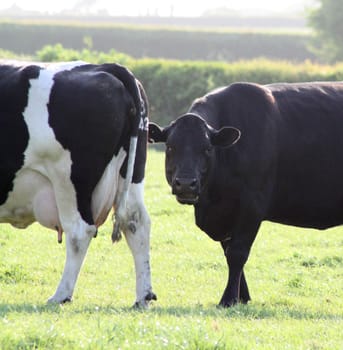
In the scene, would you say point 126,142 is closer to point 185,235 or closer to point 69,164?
point 69,164

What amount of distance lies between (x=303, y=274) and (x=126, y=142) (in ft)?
11.6

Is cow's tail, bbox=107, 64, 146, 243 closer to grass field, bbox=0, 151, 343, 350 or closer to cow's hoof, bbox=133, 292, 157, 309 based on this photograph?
cow's hoof, bbox=133, 292, 157, 309

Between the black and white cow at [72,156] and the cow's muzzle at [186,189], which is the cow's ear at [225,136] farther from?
the black and white cow at [72,156]

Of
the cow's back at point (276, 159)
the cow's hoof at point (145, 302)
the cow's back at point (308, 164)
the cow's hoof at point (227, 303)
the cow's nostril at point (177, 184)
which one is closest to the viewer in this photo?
the cow's hoof at point (145, 302)

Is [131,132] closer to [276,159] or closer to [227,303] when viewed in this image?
[276,159]

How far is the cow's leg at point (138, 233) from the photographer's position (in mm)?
9297

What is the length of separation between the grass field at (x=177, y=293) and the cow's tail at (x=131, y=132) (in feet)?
2.51

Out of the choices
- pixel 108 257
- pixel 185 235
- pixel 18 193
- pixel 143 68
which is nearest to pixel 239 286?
pixel 18 193

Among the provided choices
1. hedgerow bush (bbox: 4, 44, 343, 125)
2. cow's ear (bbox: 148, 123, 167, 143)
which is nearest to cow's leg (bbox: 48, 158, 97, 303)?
cow's ear (bbox: 148, 123, 167, 143)

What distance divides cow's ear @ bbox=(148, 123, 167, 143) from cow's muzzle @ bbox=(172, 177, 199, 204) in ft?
2.48

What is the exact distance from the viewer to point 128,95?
9461 mm

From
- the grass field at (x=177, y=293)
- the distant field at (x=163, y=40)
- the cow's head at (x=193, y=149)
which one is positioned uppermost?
the cow's head at (x=193, y=149)

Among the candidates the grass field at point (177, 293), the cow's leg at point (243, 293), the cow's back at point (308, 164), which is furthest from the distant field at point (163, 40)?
the cow's leg at point (243, 293)

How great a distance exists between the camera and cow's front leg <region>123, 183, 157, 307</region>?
930 cm
